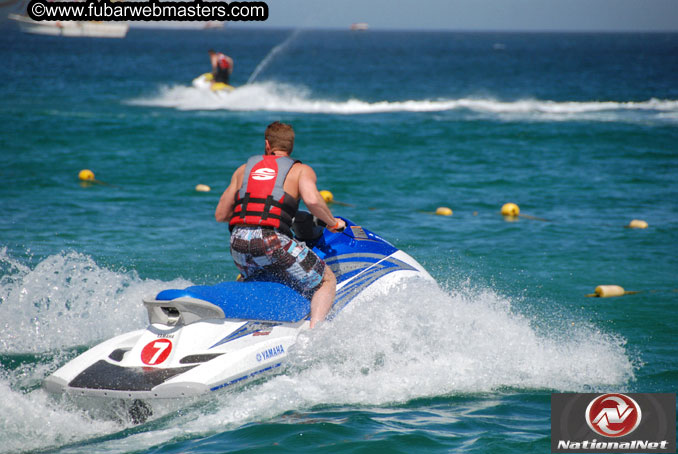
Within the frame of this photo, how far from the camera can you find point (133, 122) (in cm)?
2567

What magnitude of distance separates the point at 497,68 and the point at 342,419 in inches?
2906

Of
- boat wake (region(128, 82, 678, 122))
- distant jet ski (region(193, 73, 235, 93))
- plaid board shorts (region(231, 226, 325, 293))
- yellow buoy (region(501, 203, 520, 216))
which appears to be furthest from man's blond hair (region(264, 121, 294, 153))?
distant jet ski (region(193, 73, 235, 93))

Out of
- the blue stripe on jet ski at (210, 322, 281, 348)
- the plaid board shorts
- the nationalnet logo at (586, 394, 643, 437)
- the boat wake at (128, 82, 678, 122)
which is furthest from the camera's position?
the boat wake at (128, 82, 678, 122)

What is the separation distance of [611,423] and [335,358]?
181 centimetres

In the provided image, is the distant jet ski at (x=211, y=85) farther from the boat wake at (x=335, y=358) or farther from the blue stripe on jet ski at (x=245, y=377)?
the blue stripe on jet ski at (x=245, y=377)

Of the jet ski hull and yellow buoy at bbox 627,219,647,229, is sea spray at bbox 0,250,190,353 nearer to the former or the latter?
the jet ski hull

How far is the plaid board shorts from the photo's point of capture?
5.06 meters

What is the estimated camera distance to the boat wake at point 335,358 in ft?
14.7

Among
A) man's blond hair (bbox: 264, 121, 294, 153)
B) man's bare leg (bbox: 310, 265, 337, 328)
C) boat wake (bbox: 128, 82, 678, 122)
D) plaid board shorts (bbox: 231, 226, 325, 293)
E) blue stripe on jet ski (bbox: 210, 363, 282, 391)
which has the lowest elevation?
blue stripe on jet ski (bbox: 210, 363, 282, 391)

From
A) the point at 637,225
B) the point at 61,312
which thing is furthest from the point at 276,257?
the point at 637,225

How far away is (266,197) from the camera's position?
200 inches

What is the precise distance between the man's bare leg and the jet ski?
64mm

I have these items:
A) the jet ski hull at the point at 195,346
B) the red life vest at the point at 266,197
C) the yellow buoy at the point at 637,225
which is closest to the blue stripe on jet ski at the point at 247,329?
the jet ski hull at the point at 195,346

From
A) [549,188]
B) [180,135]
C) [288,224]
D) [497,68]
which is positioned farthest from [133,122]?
[497,68]
